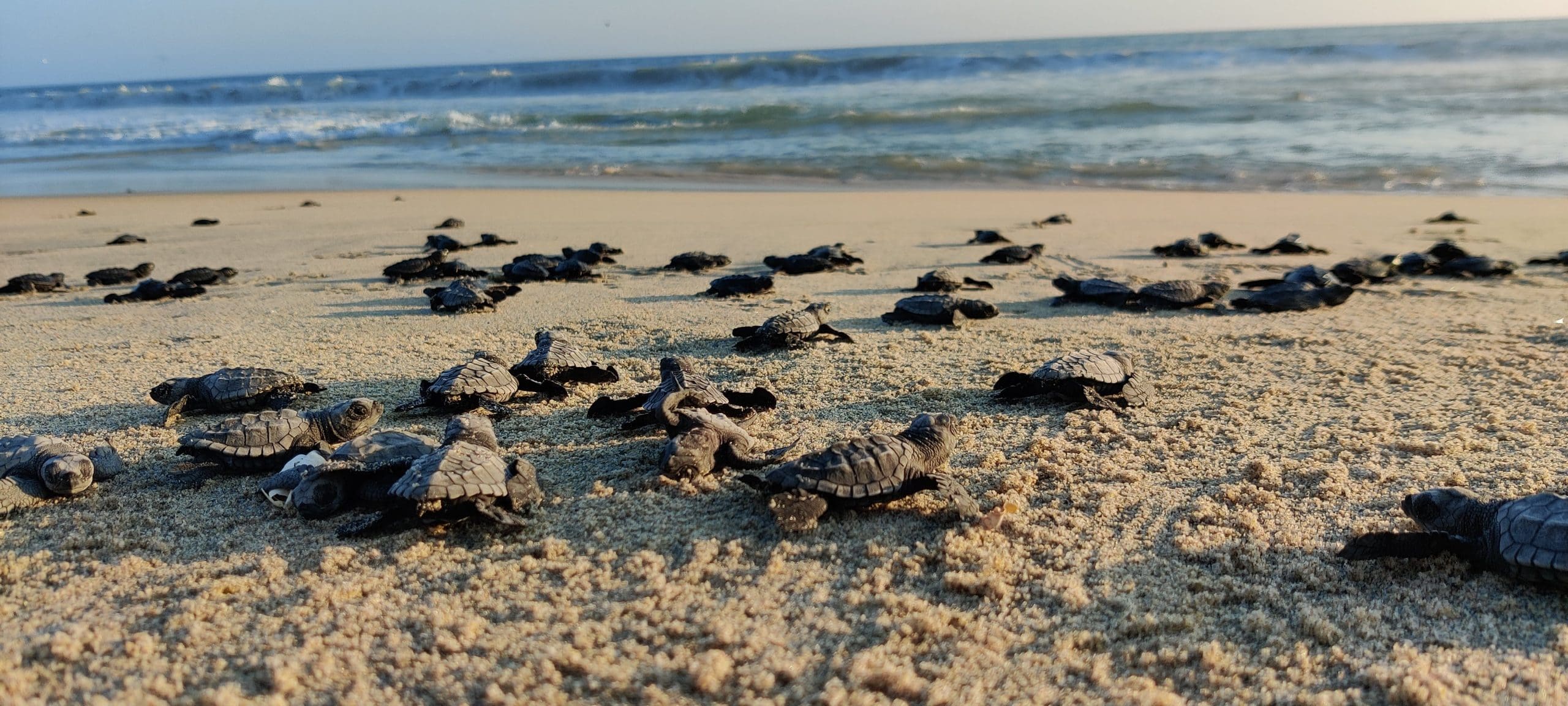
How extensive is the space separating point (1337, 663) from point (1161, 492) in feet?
3.52

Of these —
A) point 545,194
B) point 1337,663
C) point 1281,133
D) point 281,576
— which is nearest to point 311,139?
point 545,194

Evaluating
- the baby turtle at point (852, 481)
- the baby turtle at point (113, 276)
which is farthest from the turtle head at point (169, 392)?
the baby turtle at point (113, 276)

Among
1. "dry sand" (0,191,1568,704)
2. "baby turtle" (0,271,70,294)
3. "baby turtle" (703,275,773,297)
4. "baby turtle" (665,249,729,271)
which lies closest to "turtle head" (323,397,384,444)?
"dry sand" (0,191,1568,704)

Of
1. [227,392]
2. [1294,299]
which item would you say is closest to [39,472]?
[227,392]

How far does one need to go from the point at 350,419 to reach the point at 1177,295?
5511mm

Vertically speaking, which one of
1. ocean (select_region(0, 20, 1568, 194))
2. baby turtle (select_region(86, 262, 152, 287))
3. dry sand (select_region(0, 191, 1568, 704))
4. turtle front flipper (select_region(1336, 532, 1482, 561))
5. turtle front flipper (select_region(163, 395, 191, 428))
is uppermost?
ocean (select_region(0, 20, 1568, 194))

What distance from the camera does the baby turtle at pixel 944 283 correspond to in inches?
285

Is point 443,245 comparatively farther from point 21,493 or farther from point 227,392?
point 21,493

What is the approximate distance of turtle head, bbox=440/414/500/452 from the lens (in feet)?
11.9

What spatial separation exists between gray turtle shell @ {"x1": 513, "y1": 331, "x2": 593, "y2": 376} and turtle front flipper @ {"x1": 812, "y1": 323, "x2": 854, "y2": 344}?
158 cm

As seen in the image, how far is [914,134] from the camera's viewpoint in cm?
2169

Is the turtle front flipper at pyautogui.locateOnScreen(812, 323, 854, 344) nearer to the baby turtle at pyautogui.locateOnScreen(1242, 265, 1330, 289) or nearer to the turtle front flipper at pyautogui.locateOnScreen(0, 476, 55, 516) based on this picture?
the baby turtle at pyautogui.locateOnScreen(1242, 265, 1330, 289)

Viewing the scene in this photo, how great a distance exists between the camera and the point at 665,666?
233 centimetres

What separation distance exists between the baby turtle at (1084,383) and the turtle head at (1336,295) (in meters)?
2.98
